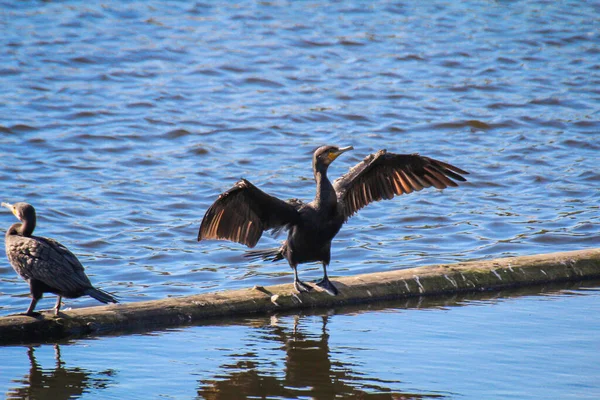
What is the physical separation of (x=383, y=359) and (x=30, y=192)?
20.0 ft

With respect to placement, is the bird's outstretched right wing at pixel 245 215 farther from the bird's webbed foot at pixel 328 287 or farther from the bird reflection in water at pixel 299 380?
the bird reflection in water at pixel 299 380

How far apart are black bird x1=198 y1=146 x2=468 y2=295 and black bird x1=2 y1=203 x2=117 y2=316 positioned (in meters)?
1.00

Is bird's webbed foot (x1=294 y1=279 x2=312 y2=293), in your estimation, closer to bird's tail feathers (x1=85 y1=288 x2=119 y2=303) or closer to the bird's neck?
the bird's neck

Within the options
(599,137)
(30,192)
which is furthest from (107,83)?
(599,137)

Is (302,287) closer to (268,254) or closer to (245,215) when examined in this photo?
(245,215)

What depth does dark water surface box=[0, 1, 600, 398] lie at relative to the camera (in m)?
6.01

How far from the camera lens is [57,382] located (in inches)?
193

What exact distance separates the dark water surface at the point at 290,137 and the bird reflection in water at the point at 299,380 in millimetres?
48

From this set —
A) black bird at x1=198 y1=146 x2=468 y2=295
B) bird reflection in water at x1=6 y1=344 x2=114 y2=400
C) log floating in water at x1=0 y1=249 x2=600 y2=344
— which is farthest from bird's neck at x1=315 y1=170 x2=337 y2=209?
bird reflection in water at x1=6 y1=344 x2=114 y2=400

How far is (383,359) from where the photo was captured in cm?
531

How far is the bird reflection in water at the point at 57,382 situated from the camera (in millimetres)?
4723

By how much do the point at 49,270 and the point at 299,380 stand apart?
1.70 m

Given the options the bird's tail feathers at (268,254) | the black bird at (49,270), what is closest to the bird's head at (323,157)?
the bird's tail feathers at (268,254)

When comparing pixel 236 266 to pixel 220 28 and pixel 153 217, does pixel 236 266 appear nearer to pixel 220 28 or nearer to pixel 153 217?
pixel 153 217
